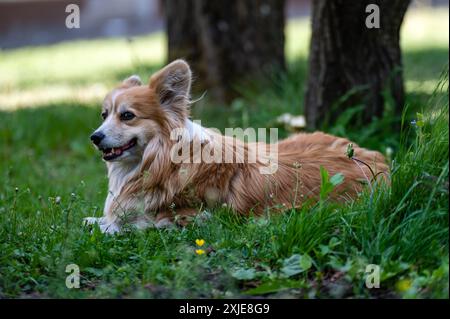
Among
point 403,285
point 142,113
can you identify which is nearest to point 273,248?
point 403,285

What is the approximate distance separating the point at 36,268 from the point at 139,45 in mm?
14431

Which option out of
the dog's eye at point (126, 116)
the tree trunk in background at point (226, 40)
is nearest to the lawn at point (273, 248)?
the dog's eye at point (126, 116)

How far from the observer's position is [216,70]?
354 inches

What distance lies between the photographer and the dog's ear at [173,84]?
5074mm

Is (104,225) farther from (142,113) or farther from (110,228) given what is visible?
(142,113)

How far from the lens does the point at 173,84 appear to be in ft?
16.8

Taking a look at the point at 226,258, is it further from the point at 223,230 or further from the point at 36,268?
the point at 36,268

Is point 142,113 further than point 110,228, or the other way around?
point 142,113

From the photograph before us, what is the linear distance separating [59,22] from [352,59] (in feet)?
59.3

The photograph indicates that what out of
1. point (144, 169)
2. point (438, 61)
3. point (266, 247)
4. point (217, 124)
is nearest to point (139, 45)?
point (438, 61)

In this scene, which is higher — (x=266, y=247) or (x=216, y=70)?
(x=216, y=70)

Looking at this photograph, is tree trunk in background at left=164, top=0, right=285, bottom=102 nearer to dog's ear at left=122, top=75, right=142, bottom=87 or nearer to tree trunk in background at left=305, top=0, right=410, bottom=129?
tree trunk in background at left=305, top=0, right=410, bottom=129

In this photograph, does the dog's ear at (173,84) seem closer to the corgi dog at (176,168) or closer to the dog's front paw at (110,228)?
the corgi dog at (176,168)

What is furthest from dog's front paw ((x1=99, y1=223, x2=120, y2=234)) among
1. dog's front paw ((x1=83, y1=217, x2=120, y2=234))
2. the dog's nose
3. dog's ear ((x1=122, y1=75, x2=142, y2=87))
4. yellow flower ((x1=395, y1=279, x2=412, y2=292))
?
yellow flower ((x1=395, y1=279, x2=412, y2=292))
